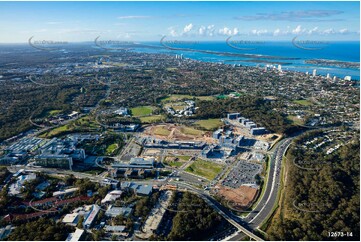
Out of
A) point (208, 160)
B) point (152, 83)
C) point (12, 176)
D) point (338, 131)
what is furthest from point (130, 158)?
point (152, 83)

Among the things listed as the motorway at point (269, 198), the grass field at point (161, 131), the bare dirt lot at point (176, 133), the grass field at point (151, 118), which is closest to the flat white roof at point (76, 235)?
the motorway at point (269, 198)

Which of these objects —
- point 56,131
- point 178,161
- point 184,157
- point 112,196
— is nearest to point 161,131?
point 184,157

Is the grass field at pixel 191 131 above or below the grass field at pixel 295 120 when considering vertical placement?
below

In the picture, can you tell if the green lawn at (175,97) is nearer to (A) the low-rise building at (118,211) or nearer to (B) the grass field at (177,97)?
(B) the grass field at (177,97)

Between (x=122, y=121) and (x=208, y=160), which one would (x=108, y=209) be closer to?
(x=208, y=160)

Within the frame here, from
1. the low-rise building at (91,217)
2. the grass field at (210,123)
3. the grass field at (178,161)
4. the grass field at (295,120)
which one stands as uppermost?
the grass field at (295,120)

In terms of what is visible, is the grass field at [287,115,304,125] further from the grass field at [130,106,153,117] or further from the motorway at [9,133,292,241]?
the grass field at [130,106,153,117]

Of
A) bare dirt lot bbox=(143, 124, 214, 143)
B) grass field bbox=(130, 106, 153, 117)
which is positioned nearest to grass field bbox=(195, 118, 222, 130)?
bare dirt lot bbox=(143, 124, 214, 143)
